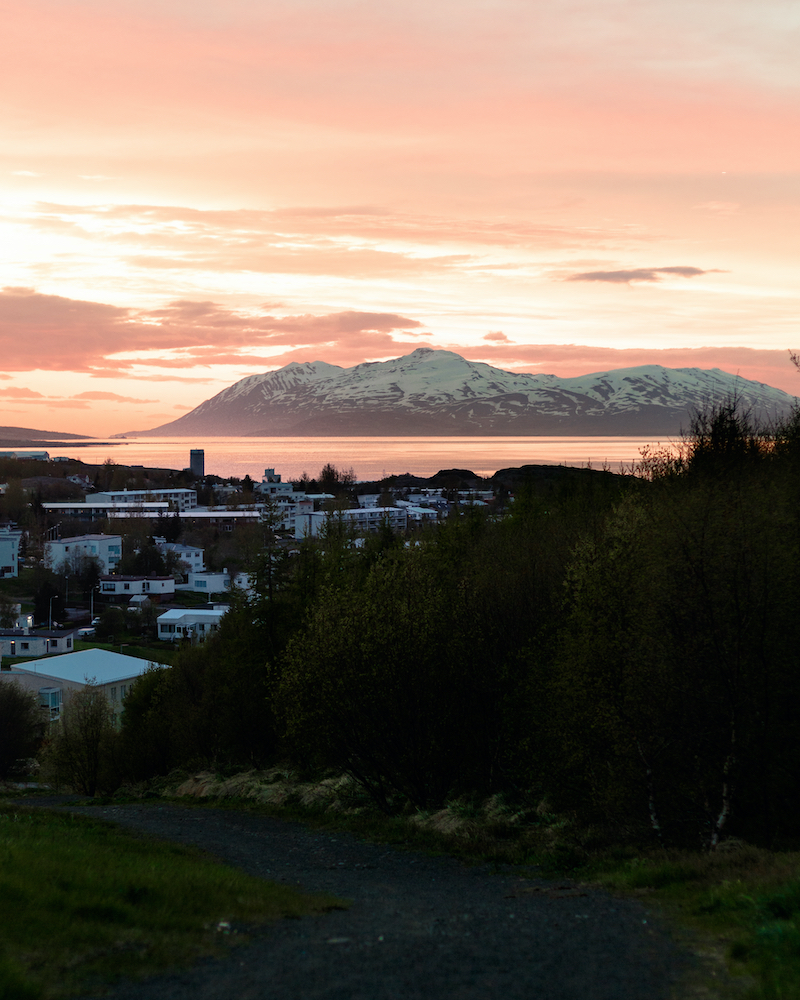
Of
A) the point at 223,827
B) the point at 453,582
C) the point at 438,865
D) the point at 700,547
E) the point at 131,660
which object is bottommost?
the point at 131,660

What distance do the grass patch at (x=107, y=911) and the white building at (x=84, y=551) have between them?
362 feet

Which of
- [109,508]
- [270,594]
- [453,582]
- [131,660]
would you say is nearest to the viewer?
[453,582]

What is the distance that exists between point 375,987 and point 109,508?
612 feet

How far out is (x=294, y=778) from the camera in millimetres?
28188

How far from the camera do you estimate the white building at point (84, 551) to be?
11669cm

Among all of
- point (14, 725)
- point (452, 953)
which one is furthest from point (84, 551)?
point (452, 953)

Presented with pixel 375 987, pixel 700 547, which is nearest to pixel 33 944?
pixel 375 987

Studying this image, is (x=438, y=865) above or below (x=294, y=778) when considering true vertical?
above

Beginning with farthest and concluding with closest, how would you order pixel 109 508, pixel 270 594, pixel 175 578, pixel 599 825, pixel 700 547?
pixel 109 508, pixel 175 578, pixel 270 594, pixel 599 825, pixel 700 547

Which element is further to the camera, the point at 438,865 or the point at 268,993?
the point at 438,865

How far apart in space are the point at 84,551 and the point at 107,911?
11872 cm

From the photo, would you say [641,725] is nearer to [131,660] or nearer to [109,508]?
[131,660]

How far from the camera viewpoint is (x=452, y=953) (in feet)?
25.3

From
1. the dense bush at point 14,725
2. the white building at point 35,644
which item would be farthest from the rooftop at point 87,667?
the white building at point 35,644
